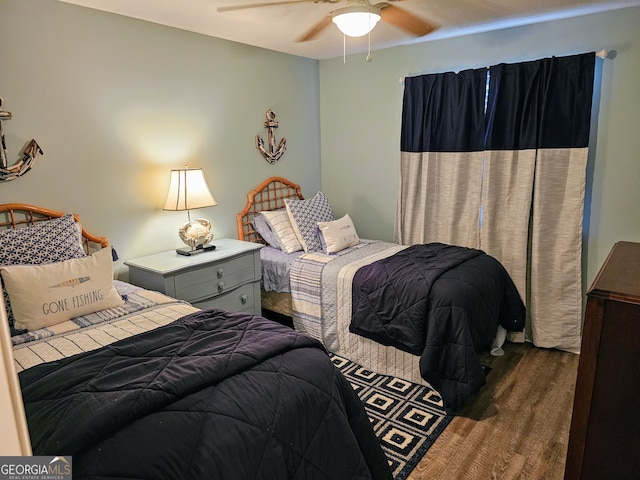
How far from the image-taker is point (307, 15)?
2.66 metres

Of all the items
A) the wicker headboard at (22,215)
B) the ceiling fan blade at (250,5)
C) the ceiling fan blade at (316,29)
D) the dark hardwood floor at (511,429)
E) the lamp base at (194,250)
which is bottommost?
the dark hardwood floor at (511,429)

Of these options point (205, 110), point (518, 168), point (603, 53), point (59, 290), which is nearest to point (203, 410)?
point (59, 290)

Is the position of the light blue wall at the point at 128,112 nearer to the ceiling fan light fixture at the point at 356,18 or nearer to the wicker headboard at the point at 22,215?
the wicker headboard at the point at 22,215

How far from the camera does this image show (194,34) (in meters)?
3.07

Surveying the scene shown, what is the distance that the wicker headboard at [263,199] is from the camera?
143 inches

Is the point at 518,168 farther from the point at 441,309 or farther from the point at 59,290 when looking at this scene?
the point at 59,290

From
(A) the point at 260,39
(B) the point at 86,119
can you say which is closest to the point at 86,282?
(B) the point at 86,119

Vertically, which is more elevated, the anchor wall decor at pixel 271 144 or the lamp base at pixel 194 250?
the anchor wall decor at pixel 271 144

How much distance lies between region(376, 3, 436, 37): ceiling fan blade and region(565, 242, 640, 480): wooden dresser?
1960 millimetres

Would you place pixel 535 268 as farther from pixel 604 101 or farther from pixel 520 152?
pixel 604 101

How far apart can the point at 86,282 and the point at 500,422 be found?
2265 millimetres

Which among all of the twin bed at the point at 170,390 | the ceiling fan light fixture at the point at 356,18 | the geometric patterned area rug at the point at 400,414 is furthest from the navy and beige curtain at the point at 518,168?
the twin bed at the point at 170,390
